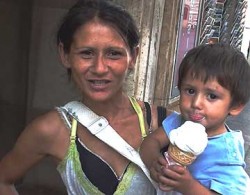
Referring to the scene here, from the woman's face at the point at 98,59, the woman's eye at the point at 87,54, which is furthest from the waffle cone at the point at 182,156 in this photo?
the woman's eye at the point at 87,54

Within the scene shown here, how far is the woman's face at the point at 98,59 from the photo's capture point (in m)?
1.75

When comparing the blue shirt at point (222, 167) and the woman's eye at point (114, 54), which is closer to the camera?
the blue shirt at point (222, 167)

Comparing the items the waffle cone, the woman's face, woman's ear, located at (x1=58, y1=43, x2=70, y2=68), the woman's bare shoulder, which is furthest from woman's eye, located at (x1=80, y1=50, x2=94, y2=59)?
the waffle cone

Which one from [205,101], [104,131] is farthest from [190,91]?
[104,131]

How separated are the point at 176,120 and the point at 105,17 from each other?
47cm

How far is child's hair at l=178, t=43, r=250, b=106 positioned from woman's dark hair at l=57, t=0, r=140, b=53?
255 millimetres

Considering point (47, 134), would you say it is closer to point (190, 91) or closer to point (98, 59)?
point (98, 59)

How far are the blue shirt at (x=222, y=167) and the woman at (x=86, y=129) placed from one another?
0.21 m

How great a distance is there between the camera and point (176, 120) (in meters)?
1.83

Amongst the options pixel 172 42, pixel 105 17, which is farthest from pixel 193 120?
pixel 172 42

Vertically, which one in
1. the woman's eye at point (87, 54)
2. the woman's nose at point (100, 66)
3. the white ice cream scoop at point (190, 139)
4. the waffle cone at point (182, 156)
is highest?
the woman's eye at point (87, 54)

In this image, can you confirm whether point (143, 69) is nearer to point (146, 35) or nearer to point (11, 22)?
point (146, 35)

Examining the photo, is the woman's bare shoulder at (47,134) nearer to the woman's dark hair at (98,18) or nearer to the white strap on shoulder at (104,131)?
the white strap on shoulder at (104,131)

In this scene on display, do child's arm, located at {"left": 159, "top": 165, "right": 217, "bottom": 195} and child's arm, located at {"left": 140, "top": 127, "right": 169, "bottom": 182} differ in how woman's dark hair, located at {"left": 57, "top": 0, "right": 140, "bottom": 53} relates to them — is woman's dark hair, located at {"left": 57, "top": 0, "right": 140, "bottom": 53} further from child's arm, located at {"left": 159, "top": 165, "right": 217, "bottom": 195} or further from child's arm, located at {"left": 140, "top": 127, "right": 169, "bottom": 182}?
child's arm, located at {"left": 159, "top": 165, "right": 217, "bottom": 195}
